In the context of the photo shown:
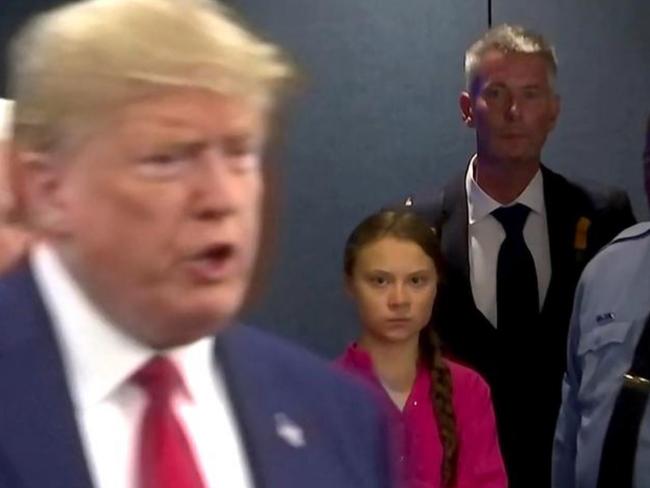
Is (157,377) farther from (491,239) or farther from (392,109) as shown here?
(392,109)

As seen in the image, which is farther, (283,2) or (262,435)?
(283,2)

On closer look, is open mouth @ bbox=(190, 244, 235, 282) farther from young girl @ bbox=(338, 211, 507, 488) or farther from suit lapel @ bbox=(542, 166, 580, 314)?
suit lapel @ bbox=(542, 166, 580, 314)

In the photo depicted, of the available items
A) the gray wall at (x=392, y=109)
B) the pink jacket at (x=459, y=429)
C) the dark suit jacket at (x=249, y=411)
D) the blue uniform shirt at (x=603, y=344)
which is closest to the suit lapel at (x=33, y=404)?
the dark suit jacket at (x=249, y=411)

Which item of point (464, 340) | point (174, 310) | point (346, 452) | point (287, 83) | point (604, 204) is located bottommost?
point (464, 340)

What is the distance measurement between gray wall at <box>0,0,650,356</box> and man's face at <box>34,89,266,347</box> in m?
2.71

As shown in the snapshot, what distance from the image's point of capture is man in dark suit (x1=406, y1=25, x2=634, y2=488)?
271 centimetres

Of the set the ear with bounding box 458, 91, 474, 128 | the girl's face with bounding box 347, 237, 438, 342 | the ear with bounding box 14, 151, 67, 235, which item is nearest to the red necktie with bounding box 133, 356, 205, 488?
the ear with bounding box 14, 151, 67, 235

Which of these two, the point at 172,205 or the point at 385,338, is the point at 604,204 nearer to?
the point at 385,338

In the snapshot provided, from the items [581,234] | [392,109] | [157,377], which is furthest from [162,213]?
[392,109]

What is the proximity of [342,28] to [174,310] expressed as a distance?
2852 mm

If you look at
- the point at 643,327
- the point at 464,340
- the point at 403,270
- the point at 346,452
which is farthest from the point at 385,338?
the point at 346,452

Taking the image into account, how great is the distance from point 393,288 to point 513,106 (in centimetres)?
55

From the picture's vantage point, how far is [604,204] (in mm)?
2875

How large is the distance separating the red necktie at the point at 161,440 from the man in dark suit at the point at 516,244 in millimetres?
1792
